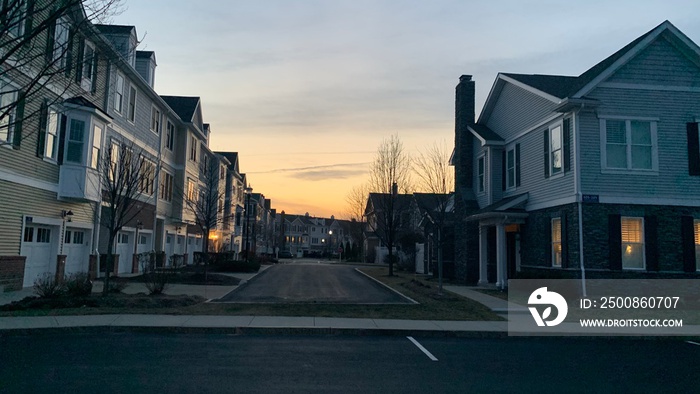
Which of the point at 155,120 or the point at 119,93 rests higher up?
the point at 155,120

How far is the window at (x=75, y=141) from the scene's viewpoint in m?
20.6

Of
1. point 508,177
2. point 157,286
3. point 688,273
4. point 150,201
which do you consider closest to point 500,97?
point 508,177

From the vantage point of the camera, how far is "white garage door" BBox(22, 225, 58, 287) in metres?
18.7

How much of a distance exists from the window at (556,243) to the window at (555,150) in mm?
1858

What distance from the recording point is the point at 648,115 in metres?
19.1

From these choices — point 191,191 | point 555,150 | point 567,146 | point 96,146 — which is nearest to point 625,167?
point 567,146

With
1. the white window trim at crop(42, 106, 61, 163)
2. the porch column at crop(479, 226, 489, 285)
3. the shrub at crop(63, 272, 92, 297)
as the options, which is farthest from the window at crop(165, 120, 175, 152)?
the porch column at crop(479, 226, 489, 285)

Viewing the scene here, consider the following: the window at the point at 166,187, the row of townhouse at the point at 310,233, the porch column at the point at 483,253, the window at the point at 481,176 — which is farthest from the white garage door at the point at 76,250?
the row of townhouse at the point at 310,233

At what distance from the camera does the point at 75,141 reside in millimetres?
20609

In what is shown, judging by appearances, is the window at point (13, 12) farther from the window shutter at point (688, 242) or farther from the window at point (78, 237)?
the window shutter at point (688, 242)

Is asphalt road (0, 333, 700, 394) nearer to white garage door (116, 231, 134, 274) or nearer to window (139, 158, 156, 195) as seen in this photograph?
window (139, 158, 156, 195)

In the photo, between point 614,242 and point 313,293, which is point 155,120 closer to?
point 313,293

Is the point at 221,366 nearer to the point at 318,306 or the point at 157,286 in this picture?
the point at 318,306

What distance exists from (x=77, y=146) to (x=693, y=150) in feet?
73.8
